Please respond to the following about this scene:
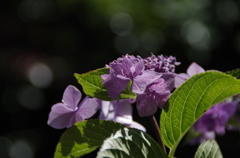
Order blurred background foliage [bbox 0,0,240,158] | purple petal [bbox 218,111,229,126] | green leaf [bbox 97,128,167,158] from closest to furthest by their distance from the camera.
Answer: green leaf [bbox 97,128,167,158]
purple petal [bbox 218,111,229,126]
blurred background foliage [bbox 0,0,240,158]

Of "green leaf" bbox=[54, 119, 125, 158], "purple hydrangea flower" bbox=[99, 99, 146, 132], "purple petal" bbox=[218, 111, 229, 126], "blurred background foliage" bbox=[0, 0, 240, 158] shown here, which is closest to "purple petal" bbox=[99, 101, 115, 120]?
"purple hydrangea flower" bbox=[99, 99, 146, 132]

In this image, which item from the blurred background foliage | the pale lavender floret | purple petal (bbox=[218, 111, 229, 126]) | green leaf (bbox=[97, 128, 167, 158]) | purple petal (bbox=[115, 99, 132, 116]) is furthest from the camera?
the blurred background foliage

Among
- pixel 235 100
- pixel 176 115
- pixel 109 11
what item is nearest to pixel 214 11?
pixel 109 11

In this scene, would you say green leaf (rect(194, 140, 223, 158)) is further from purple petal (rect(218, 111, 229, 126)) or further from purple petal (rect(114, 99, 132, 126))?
purple petal (rect(218, 111, 229, 126))

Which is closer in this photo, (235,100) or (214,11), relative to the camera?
(235,100)

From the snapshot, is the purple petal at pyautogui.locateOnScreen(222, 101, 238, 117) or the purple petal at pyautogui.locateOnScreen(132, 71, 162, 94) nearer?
the purple petal at pyautogui.locateOnScreen(132, 71, 162, 94)

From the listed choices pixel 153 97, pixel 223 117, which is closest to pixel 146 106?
pixel 153 97

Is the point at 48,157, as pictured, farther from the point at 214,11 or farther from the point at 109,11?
the point at 214,11

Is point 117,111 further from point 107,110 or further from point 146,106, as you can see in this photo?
point 146,106
